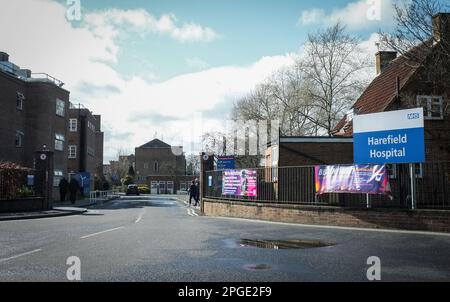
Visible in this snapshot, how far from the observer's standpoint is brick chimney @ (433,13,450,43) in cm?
1778

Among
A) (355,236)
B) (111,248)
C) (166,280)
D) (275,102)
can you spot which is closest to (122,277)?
(166,280)

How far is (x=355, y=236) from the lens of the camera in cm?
1246

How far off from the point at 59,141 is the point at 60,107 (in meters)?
3.22

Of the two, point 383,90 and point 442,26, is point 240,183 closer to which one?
point 442,26

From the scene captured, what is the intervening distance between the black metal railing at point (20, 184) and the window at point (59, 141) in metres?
16.3

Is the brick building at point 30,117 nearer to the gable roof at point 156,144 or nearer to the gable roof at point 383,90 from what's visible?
the gable roof at point 383,90

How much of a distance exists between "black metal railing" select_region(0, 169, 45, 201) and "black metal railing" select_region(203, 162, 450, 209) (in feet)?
39.7

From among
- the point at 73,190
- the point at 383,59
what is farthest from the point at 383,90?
the point at 73,190

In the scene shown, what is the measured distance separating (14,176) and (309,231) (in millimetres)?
17839

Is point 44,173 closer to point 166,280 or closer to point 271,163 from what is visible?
point 271,163

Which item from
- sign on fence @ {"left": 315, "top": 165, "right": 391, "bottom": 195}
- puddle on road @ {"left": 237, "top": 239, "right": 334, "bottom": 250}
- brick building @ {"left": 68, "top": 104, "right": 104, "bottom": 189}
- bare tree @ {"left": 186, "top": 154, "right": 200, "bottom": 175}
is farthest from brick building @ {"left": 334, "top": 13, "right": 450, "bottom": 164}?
bare tree @ {"left": 186, "top": 154, "right": 200, "bottom": 175}

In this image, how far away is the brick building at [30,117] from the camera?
118 feet

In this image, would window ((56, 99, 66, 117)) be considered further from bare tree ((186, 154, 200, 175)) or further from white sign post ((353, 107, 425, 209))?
bare tree ((186, 154, 200, 175))

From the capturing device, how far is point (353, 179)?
51.8 ft
